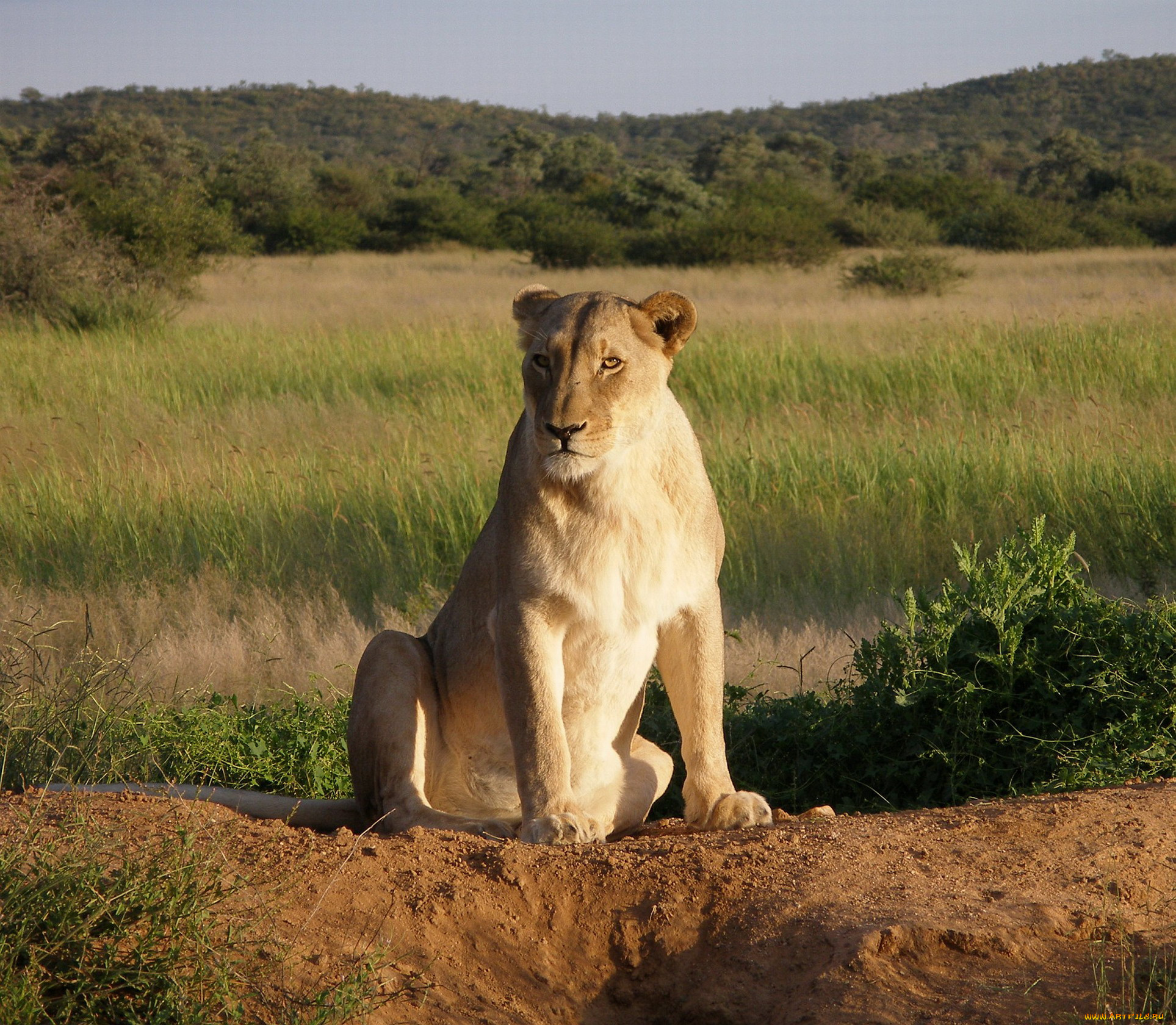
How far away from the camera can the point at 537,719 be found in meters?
3.29

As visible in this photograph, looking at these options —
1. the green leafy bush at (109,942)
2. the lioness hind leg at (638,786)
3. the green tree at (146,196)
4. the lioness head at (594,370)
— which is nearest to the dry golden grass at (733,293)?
the green tree at (146,196)

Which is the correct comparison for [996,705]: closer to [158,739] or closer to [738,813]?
[738,813]

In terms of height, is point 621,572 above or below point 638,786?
above

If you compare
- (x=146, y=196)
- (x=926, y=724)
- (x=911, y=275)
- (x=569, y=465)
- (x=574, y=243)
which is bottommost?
(x=926, y=724)

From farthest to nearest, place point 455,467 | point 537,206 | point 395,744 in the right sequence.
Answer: point 537,206, point 455,467, point 395,744

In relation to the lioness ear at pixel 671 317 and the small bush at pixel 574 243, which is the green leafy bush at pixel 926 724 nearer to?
the lioness ear at pixel 671 317

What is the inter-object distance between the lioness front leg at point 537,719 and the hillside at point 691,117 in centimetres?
6303

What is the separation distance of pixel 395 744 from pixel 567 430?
3.72 ft

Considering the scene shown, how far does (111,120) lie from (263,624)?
129 feet

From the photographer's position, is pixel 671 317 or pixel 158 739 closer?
pixel 671 317

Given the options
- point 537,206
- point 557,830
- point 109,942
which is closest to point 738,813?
point 557,830

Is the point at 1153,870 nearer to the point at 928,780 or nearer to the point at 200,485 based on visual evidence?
the point at 928,780

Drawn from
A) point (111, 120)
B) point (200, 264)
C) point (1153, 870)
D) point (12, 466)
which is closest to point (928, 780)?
point (1153, 870)

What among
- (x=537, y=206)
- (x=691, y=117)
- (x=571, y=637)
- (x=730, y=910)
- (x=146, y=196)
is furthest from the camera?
(x=691, y=117)
